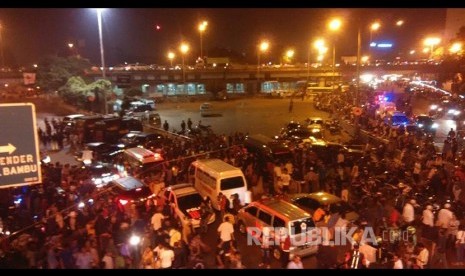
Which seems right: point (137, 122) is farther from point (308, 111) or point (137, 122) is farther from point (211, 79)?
point (211, 79)

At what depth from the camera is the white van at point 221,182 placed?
14289 mm

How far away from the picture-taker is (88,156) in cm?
2077

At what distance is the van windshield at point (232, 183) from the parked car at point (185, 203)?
108 centimetres

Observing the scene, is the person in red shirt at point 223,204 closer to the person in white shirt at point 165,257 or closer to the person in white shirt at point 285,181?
the person in white shirt at point 285,181

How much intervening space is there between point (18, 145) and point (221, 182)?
24.5 ft

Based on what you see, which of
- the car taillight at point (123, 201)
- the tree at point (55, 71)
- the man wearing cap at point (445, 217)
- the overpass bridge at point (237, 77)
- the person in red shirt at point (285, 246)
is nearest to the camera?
the person in red shirt at point (285, 246)

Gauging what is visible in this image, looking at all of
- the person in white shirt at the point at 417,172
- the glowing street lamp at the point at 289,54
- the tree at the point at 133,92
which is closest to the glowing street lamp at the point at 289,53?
the glowing street lamp at the point at 289,54

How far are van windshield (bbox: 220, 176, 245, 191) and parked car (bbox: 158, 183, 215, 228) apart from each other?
108cm

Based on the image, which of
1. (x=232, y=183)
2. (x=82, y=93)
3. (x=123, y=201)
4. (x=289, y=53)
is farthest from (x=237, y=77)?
(x=123, y=201)

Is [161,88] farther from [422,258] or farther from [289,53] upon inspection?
[422,258]

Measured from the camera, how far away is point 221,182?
14.2 m

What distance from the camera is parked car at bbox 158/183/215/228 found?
12.8 metres

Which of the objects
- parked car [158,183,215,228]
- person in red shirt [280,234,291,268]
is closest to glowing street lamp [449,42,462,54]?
parked car [158,183,215,228]
